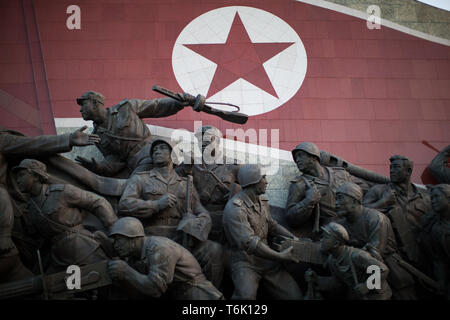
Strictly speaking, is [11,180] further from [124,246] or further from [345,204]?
[345,204]

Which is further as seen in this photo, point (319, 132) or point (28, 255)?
point (319, 132)

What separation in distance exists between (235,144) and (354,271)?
3.20 meters

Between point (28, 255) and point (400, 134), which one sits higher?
point (400, 134)

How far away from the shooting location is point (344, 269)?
6027mm

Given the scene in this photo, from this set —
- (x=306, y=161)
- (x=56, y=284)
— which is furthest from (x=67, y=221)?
(x=306, y=161)

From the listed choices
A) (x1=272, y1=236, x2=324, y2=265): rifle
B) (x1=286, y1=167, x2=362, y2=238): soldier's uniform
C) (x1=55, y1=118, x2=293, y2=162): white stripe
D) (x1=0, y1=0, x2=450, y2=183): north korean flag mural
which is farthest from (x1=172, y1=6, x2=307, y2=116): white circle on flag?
(x1=272, y1=236, x2=324, y2=265): rifle

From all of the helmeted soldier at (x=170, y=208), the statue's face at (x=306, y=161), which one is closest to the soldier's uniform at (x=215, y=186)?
the helmeted soldier at (x=170, y=208)

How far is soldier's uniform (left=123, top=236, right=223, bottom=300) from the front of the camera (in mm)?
5625

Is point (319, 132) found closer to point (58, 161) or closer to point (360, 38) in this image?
point (360, 38)

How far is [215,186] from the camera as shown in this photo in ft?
23.5

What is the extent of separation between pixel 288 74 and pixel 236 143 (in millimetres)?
1534

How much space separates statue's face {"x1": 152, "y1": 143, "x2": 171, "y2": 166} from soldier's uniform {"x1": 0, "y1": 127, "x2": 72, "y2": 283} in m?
1.02
